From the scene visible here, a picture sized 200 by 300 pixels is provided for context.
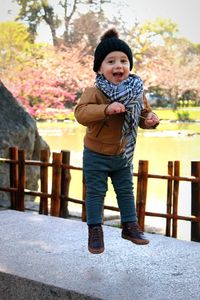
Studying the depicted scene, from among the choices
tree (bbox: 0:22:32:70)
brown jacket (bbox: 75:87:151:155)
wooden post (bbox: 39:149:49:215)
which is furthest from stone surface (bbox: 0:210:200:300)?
tree (bbox: 0:22:32:70)

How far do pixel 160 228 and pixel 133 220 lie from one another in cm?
314

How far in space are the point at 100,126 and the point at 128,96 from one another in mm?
236

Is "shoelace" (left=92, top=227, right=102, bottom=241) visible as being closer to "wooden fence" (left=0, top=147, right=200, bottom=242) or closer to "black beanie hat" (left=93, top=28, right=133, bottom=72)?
"black beanie hat" (left=93, top=28, right=133, bottom=72)

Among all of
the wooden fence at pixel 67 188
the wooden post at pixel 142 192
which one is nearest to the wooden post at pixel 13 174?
the wooden fence at pixel 67 188

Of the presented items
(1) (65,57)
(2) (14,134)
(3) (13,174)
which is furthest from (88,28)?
(3) (13,174)

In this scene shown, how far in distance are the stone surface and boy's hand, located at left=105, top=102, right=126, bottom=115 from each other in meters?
1.02

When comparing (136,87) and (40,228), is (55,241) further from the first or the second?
(136,87)

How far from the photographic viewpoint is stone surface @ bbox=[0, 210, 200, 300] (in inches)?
109

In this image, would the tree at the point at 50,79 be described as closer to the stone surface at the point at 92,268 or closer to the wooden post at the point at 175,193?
the wooden post at the point at 175,193

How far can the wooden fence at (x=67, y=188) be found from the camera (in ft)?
15.5

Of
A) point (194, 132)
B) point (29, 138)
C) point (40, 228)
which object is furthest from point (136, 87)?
point (194, 132)

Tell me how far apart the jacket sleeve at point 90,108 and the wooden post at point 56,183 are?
8.72 ft

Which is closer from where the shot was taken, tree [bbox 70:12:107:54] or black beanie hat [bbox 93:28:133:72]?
black beanie hat [bbox 93:28:133:72]

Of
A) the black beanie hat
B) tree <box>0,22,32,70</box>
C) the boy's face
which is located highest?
tree <box>0,22,32,70</box>
